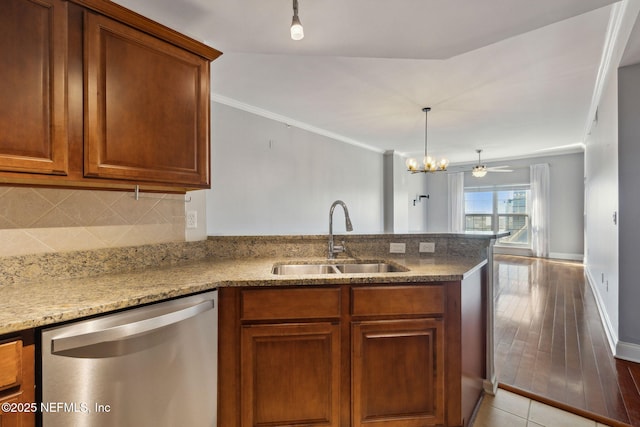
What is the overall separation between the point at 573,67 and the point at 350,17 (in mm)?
2715

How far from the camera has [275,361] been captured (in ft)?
5.12

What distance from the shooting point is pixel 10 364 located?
0.96m

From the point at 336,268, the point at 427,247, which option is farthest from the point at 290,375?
the point at 427,247

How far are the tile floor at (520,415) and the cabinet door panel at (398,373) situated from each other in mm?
501

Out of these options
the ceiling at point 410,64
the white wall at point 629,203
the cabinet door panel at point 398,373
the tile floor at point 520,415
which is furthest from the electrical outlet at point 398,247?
the white wall at point 629,203

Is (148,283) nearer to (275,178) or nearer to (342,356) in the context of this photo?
(342,356)

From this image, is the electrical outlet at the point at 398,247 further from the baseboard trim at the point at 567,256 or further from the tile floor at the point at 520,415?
the baseboard trim at the point at 567,256

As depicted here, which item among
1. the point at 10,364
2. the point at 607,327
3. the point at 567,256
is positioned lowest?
the point at 607,327

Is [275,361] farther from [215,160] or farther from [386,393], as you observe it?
[215,160]

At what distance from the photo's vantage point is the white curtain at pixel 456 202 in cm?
886

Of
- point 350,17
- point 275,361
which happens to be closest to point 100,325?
point 275,361

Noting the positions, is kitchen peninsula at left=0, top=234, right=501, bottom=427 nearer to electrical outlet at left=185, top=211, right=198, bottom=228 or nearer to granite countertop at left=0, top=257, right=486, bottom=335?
granite countertop at left=0, top=257, right=486, bottom=335

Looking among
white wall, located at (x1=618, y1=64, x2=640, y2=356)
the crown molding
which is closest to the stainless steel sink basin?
white wall, located at (x1=618, y1=64, x2=640, y2=356)

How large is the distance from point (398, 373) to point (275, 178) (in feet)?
11.0
